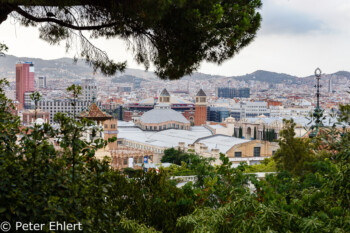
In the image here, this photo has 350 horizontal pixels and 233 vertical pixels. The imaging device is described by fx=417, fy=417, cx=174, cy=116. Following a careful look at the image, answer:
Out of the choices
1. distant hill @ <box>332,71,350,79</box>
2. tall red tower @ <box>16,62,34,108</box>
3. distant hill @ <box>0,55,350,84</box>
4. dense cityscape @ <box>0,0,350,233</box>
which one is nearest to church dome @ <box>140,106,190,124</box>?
distant hill @ <box>0,55,350,84</box>

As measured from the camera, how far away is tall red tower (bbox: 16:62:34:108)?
49219 mm

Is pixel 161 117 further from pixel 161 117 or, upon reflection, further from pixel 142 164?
pixel 142 164

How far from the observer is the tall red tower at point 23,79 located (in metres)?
49.2

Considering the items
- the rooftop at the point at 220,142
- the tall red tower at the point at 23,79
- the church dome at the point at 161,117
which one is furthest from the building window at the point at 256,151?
the tall red tower at the point at 23,79

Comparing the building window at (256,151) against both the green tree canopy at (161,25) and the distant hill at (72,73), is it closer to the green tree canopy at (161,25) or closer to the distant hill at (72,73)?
the green tree canopy at (161,25)

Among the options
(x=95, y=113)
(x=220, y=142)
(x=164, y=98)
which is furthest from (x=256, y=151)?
(x=95, y=113)

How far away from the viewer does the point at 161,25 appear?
1.82 metres

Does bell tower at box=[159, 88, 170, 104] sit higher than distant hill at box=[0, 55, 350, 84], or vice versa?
distant hill at box=[0, 55, 350, 84]

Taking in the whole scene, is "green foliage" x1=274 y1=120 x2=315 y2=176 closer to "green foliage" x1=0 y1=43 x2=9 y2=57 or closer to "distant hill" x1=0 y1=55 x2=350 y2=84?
"green foliage" x1=0 y1=43 x2=9 y2=57

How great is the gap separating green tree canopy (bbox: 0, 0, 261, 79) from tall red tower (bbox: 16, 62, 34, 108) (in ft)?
162

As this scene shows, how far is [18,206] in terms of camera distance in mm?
1062

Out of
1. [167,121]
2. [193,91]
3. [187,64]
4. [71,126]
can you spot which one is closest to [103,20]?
[187,64]

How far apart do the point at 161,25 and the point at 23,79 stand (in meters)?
51.5

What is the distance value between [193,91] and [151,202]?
85347mm
